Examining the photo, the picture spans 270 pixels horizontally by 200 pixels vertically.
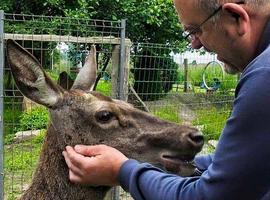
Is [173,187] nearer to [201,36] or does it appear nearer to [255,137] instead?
[255,137]

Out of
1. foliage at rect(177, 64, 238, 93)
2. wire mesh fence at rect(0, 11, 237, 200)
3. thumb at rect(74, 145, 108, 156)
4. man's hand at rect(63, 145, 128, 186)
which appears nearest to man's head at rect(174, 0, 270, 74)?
man's hand at rect(63, 145, 128, 186)

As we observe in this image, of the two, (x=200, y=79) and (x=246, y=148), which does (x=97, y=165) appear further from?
(x=200, y=79)

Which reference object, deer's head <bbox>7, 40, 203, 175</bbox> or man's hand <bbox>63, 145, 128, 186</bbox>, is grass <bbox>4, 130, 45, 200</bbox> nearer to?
deer's head <bbox>7, 40, 203, 175</bbox>

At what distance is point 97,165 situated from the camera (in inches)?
106

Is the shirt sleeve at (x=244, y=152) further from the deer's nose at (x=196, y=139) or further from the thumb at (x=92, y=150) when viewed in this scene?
the deer's nose at (x=196, y=139)

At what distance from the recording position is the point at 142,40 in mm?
17500

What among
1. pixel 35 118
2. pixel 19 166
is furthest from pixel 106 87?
pixel 19 166

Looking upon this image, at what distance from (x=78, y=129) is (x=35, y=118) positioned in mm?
6336

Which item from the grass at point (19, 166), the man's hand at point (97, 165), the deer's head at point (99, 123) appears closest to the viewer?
the man's hand at point (97, 165)

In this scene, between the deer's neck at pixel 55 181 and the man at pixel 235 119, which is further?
the deer's neck at pixel 55 181

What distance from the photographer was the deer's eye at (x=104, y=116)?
384 cm

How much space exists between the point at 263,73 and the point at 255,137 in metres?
0.22

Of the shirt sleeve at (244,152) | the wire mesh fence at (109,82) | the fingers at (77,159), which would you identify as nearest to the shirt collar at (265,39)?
→ the shirt sleeve at (244,152)

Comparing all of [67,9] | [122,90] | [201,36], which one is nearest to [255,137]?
[201,36]
